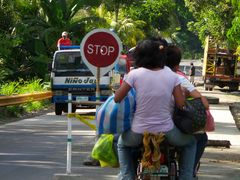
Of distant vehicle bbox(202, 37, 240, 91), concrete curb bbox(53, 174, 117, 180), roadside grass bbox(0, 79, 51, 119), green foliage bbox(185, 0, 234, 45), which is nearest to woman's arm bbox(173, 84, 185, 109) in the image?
concrete curb bbox(53, 174, 117, 180)

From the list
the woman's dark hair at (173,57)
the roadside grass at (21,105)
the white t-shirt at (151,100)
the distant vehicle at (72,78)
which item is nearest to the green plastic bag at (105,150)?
the white t-shirt at (151,100)

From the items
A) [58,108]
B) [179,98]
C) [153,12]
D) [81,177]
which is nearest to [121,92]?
[179,98]

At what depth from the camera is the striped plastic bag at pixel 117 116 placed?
6160mm

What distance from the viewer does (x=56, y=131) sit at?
1706 cm

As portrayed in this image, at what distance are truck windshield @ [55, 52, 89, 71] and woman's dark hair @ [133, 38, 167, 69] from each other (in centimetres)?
1557

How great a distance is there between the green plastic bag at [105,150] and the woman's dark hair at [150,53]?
0.80 m

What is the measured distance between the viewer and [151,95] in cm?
614

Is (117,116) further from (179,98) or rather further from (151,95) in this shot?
(179,98)

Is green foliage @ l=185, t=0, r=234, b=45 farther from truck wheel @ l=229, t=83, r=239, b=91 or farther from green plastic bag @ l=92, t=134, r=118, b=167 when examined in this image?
green plastic bag @ l=92, t=134, r=118, b=167

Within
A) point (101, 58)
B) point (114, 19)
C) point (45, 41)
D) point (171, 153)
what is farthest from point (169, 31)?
point (171, 153)

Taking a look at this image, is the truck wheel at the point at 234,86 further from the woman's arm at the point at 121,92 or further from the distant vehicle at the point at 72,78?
the woman's arm at the point at 121,92

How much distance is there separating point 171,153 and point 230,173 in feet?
13.5

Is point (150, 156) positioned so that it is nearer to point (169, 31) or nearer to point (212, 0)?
point (212, 0)

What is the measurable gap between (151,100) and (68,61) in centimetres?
1596
